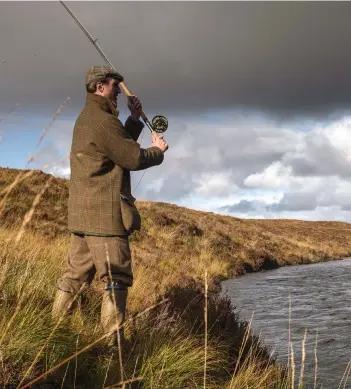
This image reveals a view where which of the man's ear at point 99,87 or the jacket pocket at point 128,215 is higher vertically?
the man's ear at point 99,87

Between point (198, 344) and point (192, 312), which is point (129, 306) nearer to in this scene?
point (192, 312)

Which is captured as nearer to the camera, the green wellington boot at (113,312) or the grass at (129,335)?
the grass at (129,335)

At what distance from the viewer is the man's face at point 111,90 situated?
4207 millimetres

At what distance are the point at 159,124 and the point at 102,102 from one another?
66 cm

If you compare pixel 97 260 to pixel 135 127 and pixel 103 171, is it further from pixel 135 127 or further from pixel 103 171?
pixel 135 127

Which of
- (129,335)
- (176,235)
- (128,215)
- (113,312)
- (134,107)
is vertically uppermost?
(176,235)

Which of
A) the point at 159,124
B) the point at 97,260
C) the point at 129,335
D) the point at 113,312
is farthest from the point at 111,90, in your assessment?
the point at 129,335

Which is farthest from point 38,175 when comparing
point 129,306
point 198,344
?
point 198,344

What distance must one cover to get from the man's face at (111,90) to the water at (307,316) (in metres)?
2.28

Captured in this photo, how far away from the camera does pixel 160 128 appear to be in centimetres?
460

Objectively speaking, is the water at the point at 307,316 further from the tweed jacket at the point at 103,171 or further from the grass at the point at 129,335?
the tweed jacket at the point at 103,171

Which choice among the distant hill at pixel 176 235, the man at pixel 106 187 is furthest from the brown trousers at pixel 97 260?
the distant hill at pixel 176 235

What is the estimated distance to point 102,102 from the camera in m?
4.16

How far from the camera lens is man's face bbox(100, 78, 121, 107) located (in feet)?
13.8
